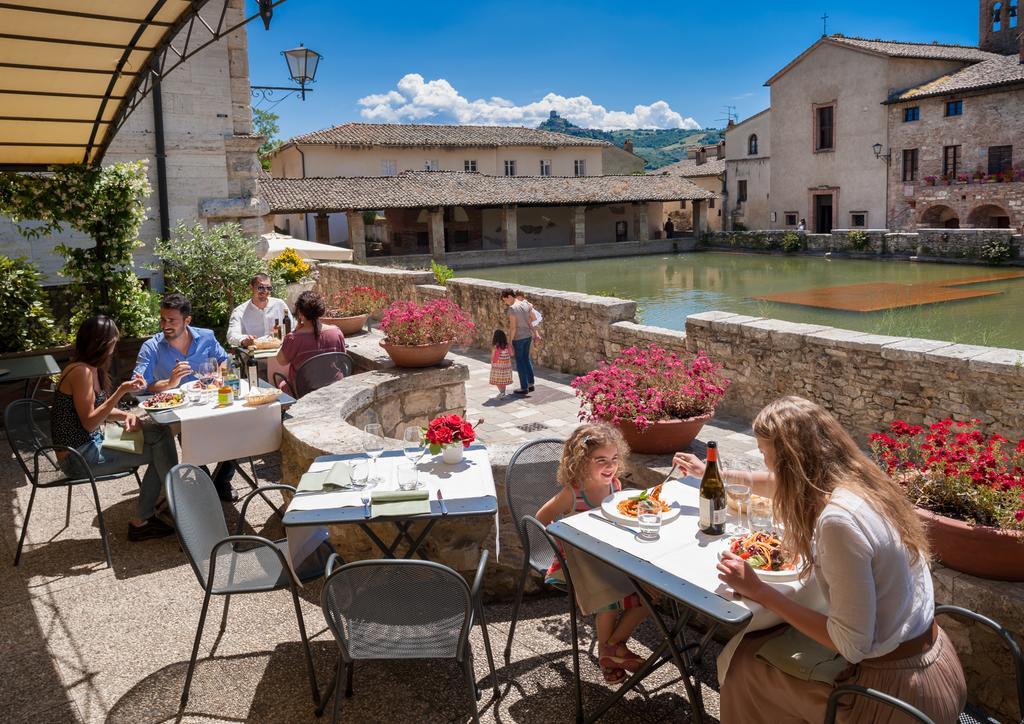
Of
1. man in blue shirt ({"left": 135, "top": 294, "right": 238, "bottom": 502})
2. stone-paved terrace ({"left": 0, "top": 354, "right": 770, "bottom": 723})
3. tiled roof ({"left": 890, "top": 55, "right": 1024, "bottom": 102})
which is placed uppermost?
tiled roof ({"left": 890, "top": 55, "right": 1024, "bottom": 102})

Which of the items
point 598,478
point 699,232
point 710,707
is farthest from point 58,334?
point 699,232

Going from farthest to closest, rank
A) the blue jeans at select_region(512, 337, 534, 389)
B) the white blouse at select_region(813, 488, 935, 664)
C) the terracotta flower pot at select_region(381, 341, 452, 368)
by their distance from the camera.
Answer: the blue jeans at select_region(512, 337, 534, 389)
the terracotta flower pot at select_region(381, 341, 452, 368)
the white blouse at select_region(813, 488, 935, 664)

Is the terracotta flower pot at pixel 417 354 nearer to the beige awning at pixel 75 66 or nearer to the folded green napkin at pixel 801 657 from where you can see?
the beige awning at pixel 75 66

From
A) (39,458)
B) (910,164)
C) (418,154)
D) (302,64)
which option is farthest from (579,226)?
(39,458)

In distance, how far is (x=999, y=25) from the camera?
39.3 metres

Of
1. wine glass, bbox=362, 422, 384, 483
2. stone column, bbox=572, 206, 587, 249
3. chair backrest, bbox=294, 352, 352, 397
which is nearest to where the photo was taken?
wine glass, bbox=362, 422, 384, 483

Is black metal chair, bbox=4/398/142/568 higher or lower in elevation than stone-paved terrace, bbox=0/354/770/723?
higher

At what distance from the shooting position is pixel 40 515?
17.3 feet

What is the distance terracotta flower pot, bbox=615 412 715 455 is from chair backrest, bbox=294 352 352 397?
9.75 ft

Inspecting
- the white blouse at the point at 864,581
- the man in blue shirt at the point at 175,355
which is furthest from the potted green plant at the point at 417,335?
the white blouse at the point at 864,581

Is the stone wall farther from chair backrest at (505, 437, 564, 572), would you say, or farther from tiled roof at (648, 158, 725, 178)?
tiled roof at (648, 158, 725, 178)

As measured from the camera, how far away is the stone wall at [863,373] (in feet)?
19.6

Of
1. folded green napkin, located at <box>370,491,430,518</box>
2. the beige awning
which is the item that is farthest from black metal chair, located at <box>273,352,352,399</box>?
folded green napkin, located at <box>370,491,430,518</box>

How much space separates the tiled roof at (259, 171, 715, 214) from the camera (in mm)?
32500
